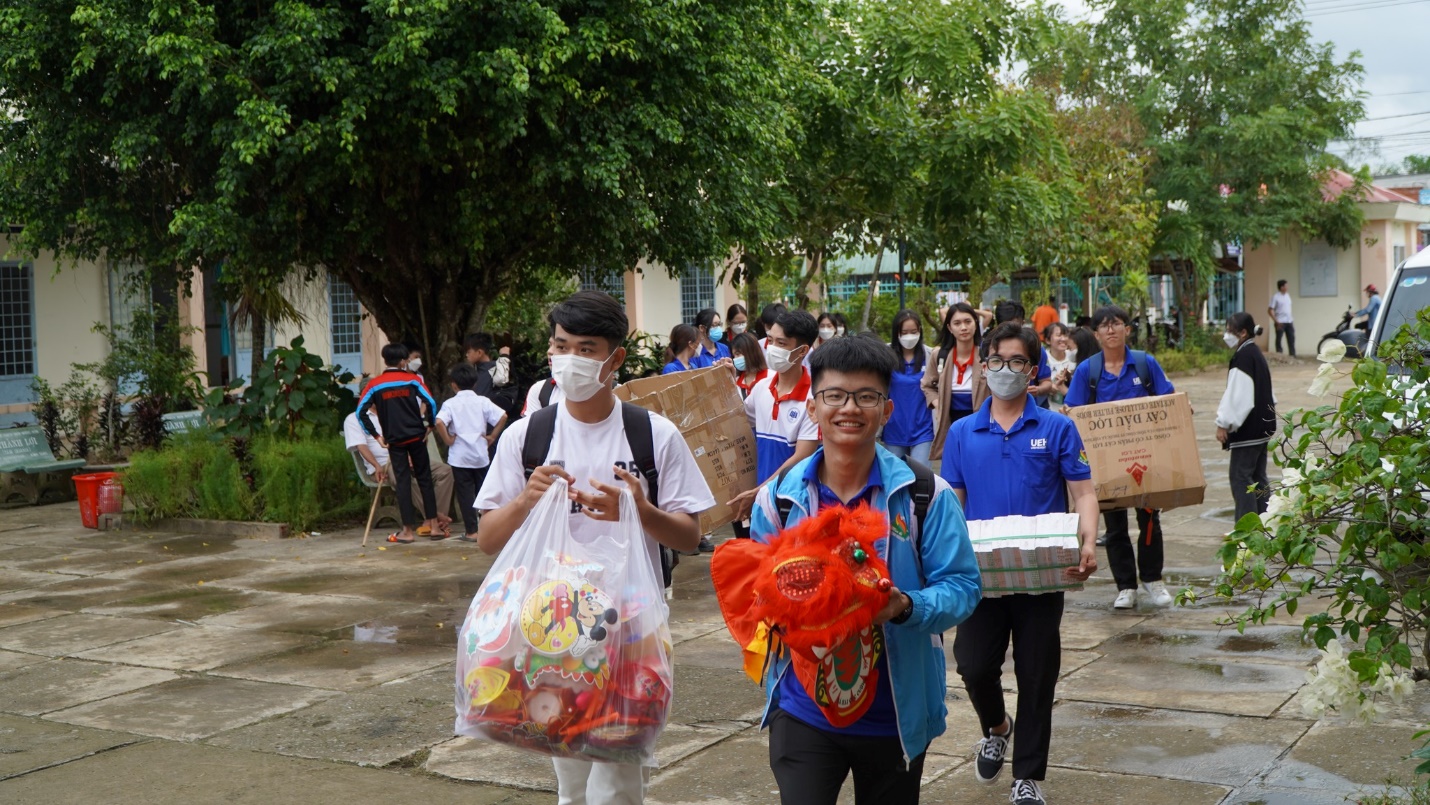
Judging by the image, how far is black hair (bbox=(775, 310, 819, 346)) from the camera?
291 inches

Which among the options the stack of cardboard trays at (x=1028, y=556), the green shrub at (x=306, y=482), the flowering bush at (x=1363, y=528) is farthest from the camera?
the green shrub at (x=306, y=482)

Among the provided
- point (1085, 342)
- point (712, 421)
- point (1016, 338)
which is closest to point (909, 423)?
point (712, 421)

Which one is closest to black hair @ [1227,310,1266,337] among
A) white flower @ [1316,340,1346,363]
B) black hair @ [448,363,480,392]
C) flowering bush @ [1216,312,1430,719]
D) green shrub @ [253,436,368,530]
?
white flower @ [1316,340,1346,363]

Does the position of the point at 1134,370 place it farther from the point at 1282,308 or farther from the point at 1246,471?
the point at 1282,308

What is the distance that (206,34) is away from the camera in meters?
10.5

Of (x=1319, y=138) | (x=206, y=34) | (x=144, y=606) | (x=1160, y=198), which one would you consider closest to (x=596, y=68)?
(x=206, y=34)

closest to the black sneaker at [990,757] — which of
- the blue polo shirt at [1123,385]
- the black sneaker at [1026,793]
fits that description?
the black sneaker at [1026,793]

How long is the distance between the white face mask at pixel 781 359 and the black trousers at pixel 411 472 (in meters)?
4.92

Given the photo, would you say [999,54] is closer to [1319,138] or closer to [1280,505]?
[1280,505]

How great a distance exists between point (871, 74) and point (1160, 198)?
17560 mm

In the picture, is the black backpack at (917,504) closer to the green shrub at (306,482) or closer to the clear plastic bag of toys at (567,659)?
the clear plastic bag of toys at (567,659)

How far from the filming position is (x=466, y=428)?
1130 centimetres

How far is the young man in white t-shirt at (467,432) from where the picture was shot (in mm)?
11289

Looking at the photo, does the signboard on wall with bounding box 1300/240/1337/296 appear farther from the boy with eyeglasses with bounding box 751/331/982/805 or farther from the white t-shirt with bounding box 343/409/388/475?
the boy with eyeglasses with bounding box 751/331/982/805
